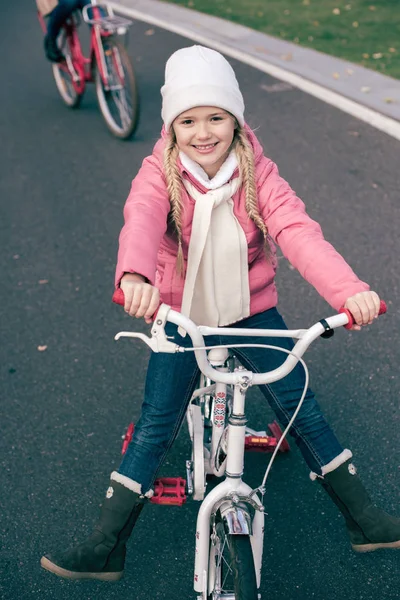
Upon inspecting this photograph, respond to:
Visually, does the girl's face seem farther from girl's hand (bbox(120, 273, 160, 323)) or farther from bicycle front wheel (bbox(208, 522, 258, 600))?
bicycle front wheel (bbox(208, 522, 258, 600))

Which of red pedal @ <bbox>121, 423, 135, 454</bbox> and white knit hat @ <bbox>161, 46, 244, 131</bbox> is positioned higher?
white knit hat @ <bbox>161, 46, 244, 131</bbox>

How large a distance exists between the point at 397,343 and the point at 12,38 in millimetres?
8677

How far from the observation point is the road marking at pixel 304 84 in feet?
25.7

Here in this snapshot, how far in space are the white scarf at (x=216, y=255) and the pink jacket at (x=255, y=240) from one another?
5 cm

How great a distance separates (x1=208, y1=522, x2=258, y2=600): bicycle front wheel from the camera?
2691 millimetres

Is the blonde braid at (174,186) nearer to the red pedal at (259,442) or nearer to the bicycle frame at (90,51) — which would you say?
the red pedal at (259,442)

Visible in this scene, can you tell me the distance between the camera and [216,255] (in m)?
3.05

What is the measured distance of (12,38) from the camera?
11.8 m

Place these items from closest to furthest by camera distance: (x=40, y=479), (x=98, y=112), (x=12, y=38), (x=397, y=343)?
(x=40, y=479) → (x=397, y=343) → (x=98, y=112) → (x=12, y=38)

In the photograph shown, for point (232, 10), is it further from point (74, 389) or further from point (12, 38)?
point (74, 389)

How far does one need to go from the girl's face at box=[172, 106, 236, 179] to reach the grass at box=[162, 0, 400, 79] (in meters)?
6.62

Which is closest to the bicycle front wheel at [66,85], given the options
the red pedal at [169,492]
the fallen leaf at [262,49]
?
the fallen leaf at [262,49]

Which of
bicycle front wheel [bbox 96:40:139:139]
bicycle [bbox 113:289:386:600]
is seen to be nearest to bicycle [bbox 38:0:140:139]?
bicycle front wheel [bbox 96:40:139:139]

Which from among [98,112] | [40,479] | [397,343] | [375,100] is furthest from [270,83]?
[40,479]
